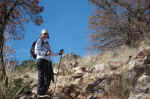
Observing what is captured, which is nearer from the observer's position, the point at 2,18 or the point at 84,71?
the point at 84,71

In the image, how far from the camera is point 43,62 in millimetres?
5410

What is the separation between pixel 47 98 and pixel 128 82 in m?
1.97

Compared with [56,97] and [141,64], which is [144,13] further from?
[56,97]

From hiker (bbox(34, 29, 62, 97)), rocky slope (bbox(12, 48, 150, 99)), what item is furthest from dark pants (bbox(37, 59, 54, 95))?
rocky slope (bbox(12, 48, 150, 99))

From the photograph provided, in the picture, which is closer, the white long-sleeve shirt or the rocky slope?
the rocky slope

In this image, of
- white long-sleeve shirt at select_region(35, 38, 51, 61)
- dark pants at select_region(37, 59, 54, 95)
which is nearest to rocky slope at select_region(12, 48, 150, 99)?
dark pants at select_region(37, 59, 54, 95)

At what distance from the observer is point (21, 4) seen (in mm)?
8922

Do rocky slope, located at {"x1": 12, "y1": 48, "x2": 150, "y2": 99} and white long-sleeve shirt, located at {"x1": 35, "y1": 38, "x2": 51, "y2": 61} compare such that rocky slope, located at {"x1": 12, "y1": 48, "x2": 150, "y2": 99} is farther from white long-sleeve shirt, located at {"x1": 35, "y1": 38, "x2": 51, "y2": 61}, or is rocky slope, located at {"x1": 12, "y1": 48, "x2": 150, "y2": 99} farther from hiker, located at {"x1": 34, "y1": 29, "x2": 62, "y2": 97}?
white long-sleeve shirt, located at {"x1": 35, "y1": 38, "x2": 51, "y2": 61}

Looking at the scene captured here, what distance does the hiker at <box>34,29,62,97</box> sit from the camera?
539cm

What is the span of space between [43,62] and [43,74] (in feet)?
1.05

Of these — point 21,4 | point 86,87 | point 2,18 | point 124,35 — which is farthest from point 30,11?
point 124,35

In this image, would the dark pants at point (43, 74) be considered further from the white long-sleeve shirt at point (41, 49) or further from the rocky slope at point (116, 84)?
the rocky slope at point (116, 84)

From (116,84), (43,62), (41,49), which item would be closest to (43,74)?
(43,62)

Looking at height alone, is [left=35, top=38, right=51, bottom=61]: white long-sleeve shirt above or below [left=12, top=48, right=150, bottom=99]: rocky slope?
above
